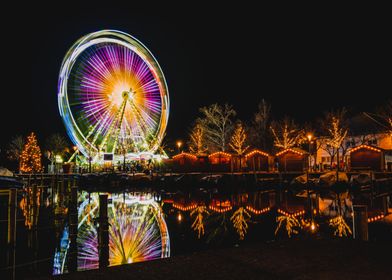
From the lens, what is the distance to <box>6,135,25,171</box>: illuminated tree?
234ft

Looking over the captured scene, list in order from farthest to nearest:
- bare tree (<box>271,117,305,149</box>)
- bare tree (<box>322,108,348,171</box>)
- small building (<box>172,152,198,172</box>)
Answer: bare tree (<box>271,117,305,149</box>) < small building (<box>172,152,198,172</box>) < bare tree (<box>322,108,348,171</box>)

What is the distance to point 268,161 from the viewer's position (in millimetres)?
42625

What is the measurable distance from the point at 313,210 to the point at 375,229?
510cm

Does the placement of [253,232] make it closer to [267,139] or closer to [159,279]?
[159,279]

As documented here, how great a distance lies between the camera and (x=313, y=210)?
17.2m

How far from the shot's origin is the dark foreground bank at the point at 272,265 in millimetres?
5520

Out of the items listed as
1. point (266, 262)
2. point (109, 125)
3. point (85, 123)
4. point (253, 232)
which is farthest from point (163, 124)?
point (266, 262)

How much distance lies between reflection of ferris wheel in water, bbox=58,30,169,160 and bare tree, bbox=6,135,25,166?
3882 centimetres

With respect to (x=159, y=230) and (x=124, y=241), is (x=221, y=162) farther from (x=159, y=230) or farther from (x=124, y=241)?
(x=124, y=241)

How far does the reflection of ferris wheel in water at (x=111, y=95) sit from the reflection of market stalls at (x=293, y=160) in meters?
13.5

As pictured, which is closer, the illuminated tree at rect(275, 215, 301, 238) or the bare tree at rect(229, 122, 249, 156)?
the illuminated tree at rect(275, 215, 301, 238)

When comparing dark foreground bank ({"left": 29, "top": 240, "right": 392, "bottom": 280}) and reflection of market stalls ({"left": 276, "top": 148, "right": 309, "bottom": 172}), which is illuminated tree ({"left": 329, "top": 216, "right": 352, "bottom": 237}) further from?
reflection of market stalls ({"left": 276, "top": 148, "right": 309, "bottom": 172})

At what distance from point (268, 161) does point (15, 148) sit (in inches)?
2091

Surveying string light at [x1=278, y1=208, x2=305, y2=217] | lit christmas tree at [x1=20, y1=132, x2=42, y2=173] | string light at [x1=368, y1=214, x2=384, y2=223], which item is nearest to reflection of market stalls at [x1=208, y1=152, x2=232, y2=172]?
lit christmas tree at [x1=20, y1=132, x2=42, y2=173]
